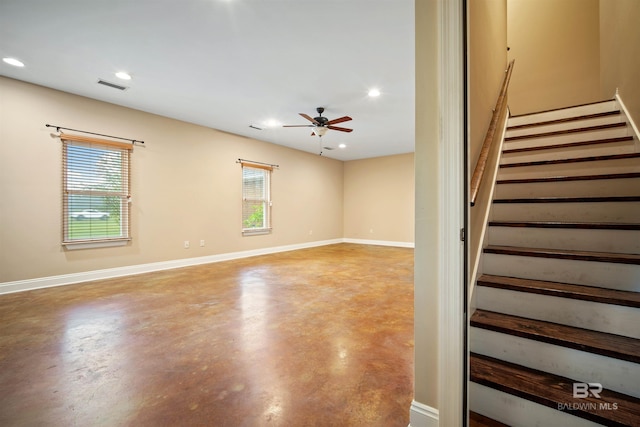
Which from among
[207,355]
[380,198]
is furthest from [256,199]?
[207,355]

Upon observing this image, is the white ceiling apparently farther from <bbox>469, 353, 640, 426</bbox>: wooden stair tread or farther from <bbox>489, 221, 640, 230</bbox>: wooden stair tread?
<bbox>469, 353, 640, 426</bbox>: wooden stair tread

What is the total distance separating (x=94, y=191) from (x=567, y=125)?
655 cm

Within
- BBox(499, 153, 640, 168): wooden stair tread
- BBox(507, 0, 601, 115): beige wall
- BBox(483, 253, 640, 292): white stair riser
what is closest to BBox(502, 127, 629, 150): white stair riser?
BBox(499, 153, 640, 168): wooden stair tread

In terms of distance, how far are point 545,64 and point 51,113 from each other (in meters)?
7.86

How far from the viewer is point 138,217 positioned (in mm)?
4770

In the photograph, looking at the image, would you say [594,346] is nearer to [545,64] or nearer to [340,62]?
[340,62]

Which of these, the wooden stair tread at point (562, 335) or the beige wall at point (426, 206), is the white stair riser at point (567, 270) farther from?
the beige wall at point (426, 206)

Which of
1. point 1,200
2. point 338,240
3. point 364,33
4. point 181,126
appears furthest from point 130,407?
point 338,240

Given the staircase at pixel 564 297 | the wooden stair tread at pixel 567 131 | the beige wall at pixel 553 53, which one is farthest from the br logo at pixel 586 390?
the beige wall at pixel 553 53

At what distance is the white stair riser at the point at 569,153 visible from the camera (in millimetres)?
2499

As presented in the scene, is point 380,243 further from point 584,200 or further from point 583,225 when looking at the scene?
point 583,225

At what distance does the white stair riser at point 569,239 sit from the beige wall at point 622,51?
4.61 feet

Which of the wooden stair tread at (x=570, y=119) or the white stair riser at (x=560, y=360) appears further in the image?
the wooden stair tread at (x=570, y=119)

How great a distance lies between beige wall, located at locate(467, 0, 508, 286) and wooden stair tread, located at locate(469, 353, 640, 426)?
1.97 feet
